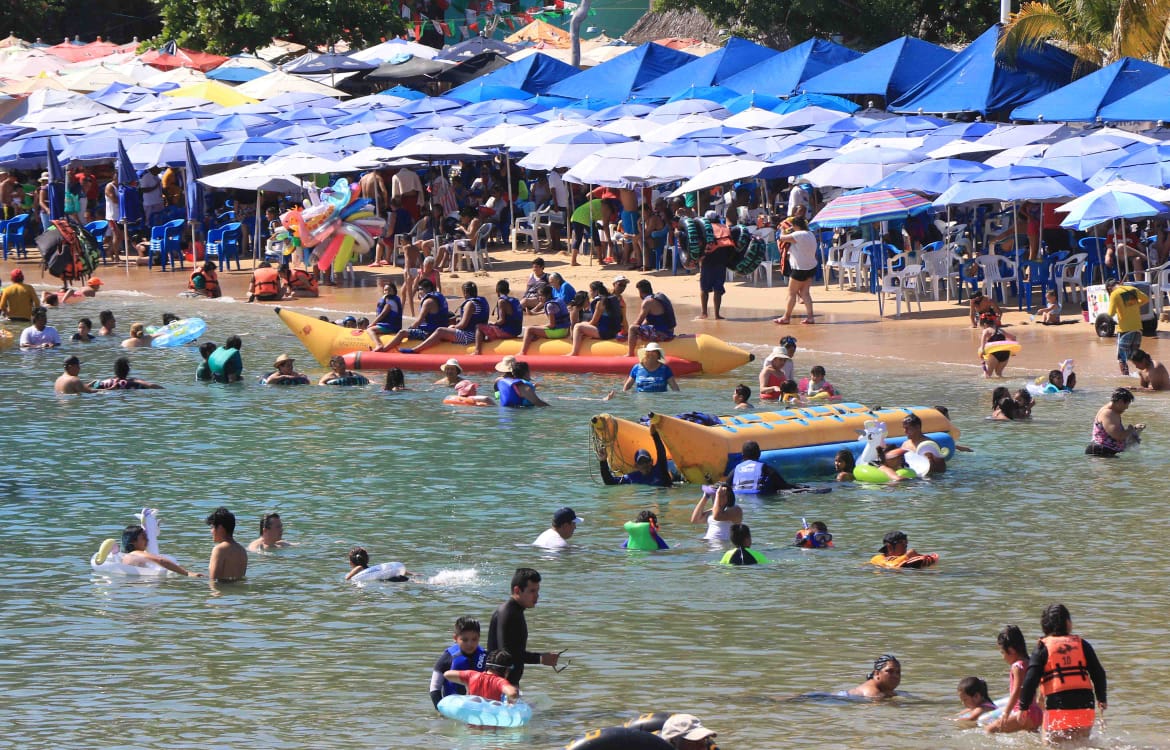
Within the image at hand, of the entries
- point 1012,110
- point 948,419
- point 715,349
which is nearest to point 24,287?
point 715,349

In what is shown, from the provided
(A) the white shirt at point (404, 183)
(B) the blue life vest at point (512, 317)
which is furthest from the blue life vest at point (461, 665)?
(A) the white shirt at point (404, 183)

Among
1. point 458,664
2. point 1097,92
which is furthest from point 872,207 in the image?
point 458,664

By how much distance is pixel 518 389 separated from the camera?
64.8 ft

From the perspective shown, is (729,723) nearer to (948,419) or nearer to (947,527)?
(947,527)

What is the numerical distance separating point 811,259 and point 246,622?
1371 centimetres

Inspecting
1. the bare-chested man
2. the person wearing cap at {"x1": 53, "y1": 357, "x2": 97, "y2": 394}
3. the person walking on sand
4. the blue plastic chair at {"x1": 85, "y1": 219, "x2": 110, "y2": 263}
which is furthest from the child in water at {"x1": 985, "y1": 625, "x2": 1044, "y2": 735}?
the blue plastic chair at {"x1": 85, "y1": 219, "x2": 110, "y2": 263}

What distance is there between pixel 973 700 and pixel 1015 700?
13.4 inches

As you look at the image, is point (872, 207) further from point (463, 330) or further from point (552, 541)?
point (552, 541)

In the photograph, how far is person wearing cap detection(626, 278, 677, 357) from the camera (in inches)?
834

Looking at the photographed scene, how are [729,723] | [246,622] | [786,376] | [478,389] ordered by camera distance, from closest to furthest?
1. [729,723]
2. [246,622]
3. [786,376]
4. [478,389]

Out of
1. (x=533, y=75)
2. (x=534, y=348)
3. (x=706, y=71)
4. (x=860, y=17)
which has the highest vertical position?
(x=860, y=17)

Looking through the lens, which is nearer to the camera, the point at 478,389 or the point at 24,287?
the point at 478,389

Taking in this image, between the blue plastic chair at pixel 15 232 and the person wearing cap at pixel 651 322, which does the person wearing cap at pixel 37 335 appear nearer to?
the person wearing cap at pixel 651 322

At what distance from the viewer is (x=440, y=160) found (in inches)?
1242
